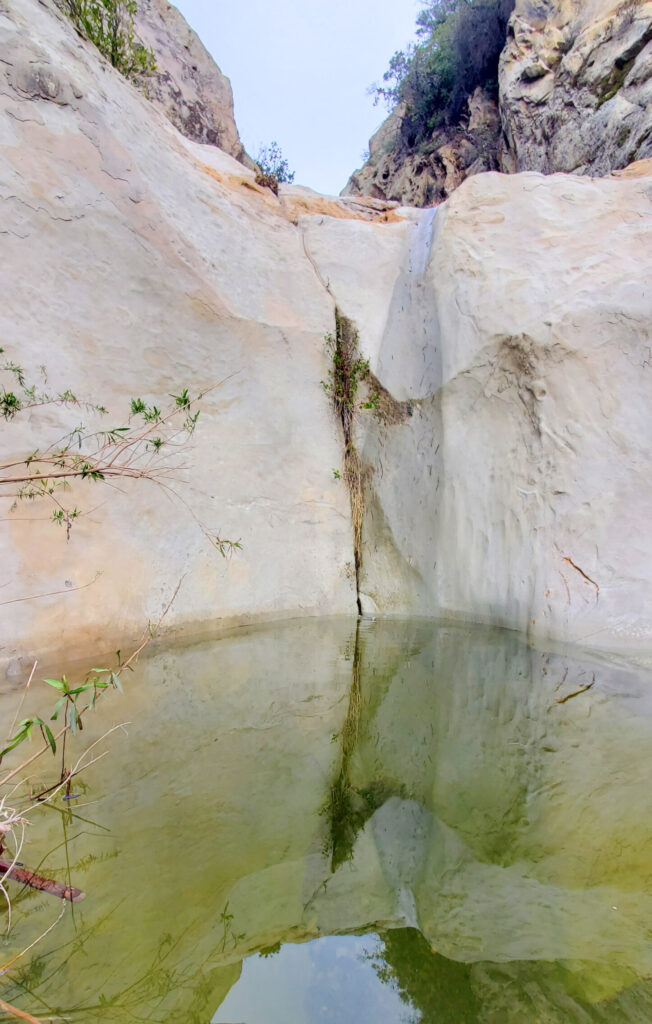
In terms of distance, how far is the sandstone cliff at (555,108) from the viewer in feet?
20.4

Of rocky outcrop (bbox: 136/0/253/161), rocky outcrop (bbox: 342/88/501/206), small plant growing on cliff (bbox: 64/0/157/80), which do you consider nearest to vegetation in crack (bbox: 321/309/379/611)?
small plant growing on cliff (bbox: 64/0/157/80)

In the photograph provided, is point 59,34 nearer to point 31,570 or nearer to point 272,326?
point 272,326

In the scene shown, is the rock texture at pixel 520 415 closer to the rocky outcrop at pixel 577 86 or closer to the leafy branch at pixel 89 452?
A: the leafy branch at pixel 89 452

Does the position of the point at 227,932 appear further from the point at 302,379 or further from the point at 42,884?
the point at 302,379

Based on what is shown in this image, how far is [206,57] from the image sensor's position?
9320mm

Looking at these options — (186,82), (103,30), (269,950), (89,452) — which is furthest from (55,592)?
(186,82)

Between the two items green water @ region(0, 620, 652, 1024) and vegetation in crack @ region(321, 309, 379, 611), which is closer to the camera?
green water @ region(0, 620, 652, 1024)

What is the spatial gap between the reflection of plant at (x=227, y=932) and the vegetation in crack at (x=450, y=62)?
469 inches

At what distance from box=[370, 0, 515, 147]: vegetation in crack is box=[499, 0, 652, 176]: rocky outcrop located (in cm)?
120

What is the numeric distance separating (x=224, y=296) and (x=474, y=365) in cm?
204

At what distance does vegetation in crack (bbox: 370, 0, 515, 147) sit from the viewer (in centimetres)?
959

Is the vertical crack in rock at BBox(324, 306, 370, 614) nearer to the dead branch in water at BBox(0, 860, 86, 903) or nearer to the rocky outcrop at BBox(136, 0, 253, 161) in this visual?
the dead branch in water at BBox(0, 860, 86, 903)

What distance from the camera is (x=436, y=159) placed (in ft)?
34.1

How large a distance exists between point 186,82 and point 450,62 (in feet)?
16.0
